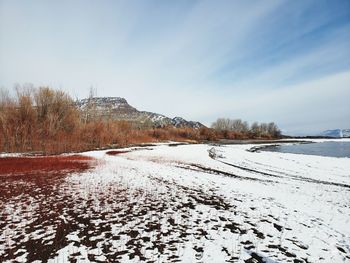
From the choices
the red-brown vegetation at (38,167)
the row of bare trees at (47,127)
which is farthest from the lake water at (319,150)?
the red-brown vegetation at (38,167)

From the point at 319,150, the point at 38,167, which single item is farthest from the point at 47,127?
the point at 319,150

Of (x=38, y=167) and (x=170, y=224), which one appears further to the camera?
(x=38, y=167)

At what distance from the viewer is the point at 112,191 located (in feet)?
43.0

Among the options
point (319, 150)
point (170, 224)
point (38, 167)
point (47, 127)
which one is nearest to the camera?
point (170, 224)

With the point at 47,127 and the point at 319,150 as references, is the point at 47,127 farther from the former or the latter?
the point at 319,150

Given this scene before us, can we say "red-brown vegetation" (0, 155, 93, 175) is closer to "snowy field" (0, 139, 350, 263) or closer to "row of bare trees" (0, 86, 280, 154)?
"snowy field" (0, 139, 350, 263)

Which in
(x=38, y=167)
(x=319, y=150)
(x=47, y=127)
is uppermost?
(x=47, y=127)

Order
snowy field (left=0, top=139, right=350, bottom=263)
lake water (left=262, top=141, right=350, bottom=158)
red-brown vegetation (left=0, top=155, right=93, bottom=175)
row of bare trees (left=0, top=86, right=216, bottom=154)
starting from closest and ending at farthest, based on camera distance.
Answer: snowy field (left=0, top=139, right=350, bottom=263) → red-brown vegetation (left=0, top=155, right=93, bottom=175) → row of bare trees (left=0, top=86, right=216, bottom=154) → lake water (left=262, top=141, right=350, bottom=158)

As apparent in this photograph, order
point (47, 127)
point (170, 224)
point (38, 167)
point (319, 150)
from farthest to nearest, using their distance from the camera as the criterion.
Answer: point (319, 150)
point (47, 127)
point (38, 167)
point (170, 224)

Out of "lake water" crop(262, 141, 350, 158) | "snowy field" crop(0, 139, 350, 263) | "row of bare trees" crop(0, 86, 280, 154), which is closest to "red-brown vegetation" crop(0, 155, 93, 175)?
"snowy field" crop(0, 139, 350, 263)

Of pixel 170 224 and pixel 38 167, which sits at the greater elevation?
pixel 38 167

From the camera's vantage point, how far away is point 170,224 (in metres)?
8.44

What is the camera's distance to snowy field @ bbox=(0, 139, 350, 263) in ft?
20.9

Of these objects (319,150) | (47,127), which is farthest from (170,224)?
(319,150)
